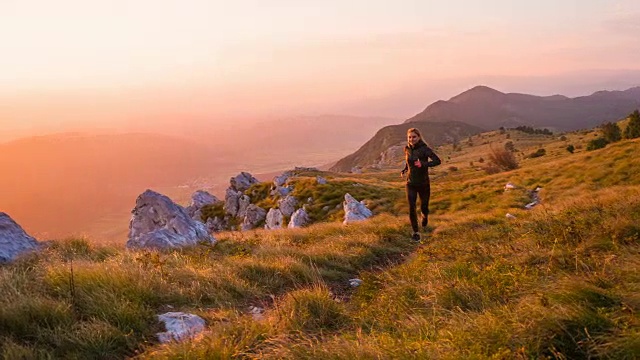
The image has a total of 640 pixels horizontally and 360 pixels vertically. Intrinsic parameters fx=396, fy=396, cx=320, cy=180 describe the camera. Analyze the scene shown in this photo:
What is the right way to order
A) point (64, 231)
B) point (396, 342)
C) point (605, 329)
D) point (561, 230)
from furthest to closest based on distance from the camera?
1. point (64, 231)
2. point (561, 230)
3. point (396, 342)
4. point (605, 329)

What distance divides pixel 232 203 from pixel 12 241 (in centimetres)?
5120

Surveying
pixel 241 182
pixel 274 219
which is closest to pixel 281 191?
pixel 274 219

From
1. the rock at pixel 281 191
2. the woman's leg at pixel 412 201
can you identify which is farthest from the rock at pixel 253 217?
the woman's leg at pixel 412 201

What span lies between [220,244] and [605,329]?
10.6m

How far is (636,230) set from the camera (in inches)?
286

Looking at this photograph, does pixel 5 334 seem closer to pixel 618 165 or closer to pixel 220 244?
pixel 220 244

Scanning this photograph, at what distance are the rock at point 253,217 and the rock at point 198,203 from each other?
1271 cm

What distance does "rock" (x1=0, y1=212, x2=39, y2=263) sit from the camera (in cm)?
850

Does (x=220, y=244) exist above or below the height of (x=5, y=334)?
below

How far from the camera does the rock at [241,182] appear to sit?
66.9 metres

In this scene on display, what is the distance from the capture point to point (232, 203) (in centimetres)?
6006

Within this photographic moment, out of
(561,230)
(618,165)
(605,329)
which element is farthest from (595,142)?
(605,329)

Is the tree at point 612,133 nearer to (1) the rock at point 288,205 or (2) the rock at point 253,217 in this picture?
(1) the rock at point 288,205

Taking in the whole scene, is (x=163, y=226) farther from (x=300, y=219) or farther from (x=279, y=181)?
(x=279, y=181)
